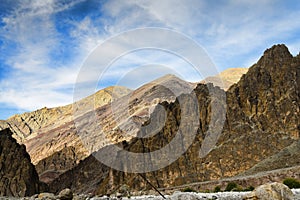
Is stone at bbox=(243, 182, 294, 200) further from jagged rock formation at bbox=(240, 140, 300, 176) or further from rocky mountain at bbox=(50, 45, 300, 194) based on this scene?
rocky mountain at bbox=(50, 45, 300, 194)

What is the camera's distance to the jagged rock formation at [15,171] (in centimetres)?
11138

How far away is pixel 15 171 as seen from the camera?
387ft

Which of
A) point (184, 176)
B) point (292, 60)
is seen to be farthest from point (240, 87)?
point (184, 176)

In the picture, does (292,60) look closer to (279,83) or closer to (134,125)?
(279,83)

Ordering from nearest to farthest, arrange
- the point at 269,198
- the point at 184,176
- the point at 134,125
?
the point at 269,198 → the point at 184,176 → the point at 134,125

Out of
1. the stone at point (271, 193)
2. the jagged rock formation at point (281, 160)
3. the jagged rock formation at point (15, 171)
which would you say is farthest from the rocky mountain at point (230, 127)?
the stone at point (271, 193)

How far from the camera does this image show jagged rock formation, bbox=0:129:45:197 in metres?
111

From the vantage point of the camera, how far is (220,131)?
9581cm

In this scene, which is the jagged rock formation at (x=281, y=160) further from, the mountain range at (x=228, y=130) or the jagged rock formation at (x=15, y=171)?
the jagged rock formation at (x=15, y=171)

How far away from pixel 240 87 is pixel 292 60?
1616 centimetres

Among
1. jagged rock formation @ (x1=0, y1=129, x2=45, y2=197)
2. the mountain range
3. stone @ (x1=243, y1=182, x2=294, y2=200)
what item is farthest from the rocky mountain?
stone @ (x1=243, y1=182, x2=294, y2=200)

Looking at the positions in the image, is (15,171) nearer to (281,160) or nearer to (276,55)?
(281,160)

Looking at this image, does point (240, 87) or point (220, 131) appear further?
point (240, 87)

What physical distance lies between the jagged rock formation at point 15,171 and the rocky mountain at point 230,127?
27.8 metres
